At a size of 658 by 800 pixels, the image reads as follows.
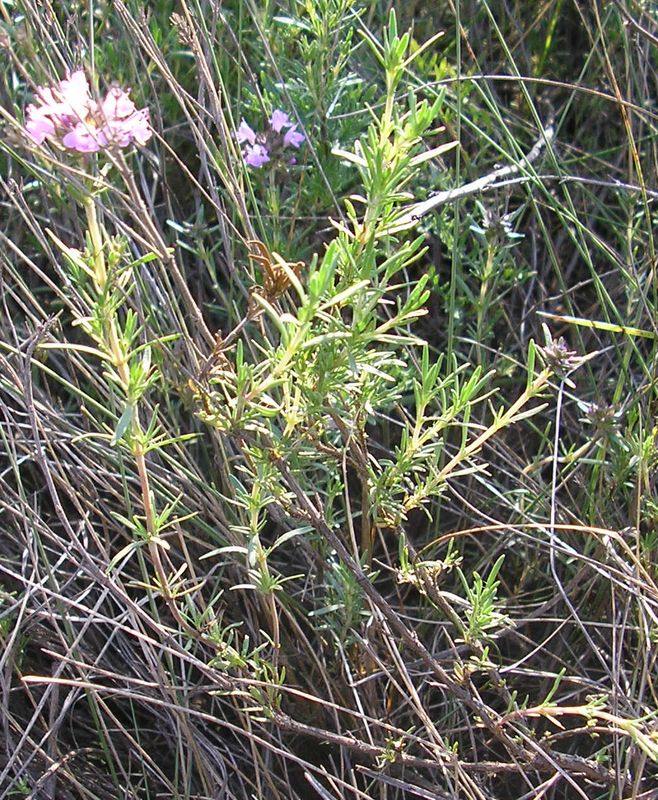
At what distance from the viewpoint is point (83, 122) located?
0.95 m

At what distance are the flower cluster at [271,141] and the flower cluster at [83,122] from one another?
56 centimetres

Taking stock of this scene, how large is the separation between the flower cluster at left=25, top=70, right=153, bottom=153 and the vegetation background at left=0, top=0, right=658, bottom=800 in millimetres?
40

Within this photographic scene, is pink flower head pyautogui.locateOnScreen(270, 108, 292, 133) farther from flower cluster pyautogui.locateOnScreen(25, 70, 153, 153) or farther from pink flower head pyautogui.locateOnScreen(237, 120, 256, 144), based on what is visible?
flower cluster pyautogui.locateOnScreen(25, 70, 153, 153)

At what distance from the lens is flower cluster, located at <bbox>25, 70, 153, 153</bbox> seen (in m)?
0.94

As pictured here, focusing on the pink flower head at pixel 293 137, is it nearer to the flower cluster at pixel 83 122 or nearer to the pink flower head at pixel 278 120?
the pink flower head at pixel 278 120

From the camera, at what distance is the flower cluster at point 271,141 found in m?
1.54

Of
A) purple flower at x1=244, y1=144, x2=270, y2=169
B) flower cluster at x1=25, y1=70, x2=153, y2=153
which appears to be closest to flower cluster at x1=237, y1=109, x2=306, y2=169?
purple flower at x1=244, y1=144, x2=270, y2=169

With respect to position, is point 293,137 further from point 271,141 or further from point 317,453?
point 317,453

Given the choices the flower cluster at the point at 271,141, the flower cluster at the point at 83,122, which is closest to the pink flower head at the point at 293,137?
the flower cluster at the point at 271,141

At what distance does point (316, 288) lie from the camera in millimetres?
967

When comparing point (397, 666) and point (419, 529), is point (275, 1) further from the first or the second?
point (397, 666)

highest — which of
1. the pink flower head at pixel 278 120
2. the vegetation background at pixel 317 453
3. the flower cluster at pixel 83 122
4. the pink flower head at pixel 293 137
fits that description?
the flower cluster at pixel 83 122

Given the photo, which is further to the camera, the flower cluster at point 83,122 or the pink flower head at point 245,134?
the pink flower head at point 245,134

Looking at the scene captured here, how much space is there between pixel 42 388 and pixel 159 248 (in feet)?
2.27
